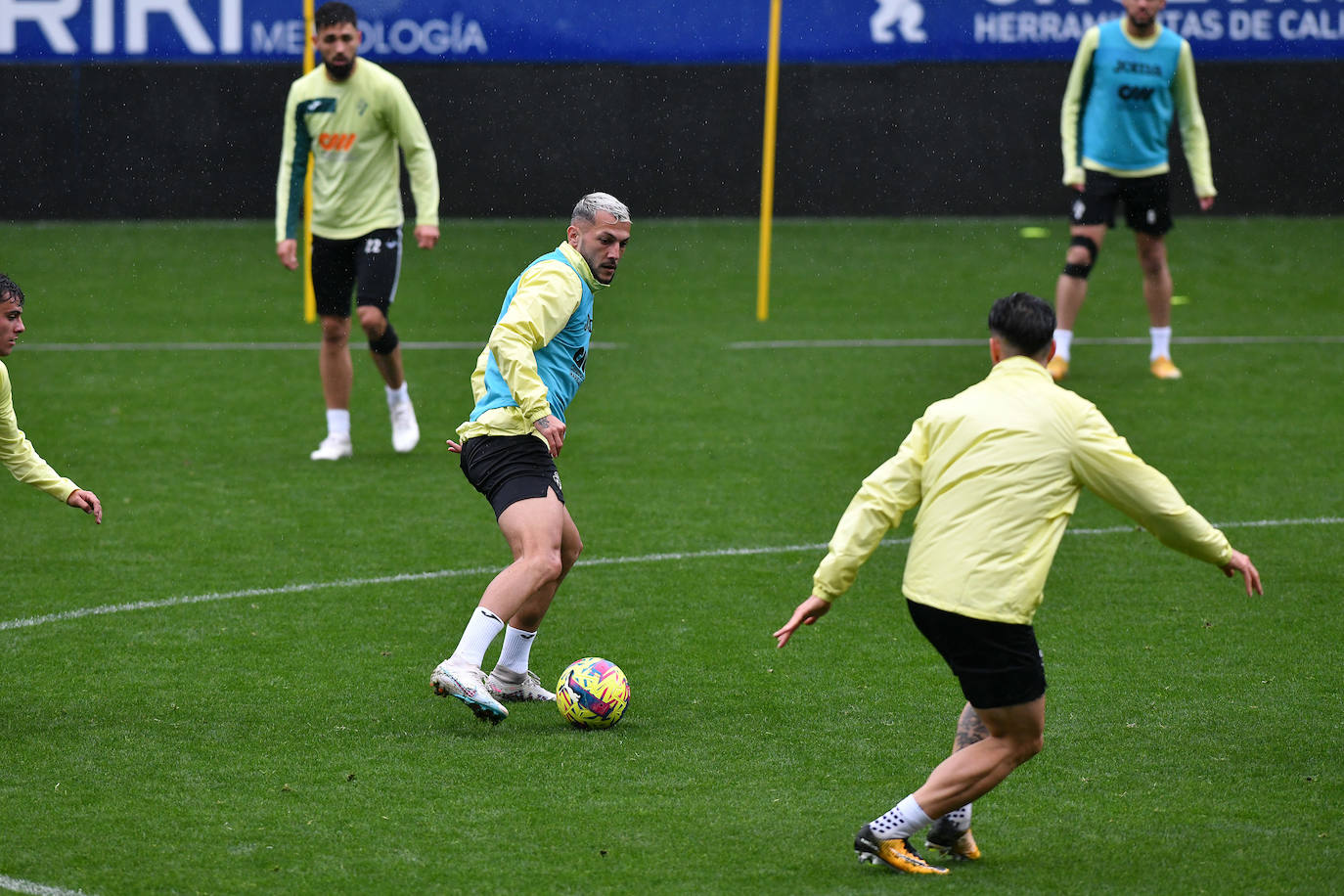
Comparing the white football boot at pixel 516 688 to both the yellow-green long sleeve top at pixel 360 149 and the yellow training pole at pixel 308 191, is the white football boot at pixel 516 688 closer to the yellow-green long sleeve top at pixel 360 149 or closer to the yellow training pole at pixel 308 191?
the yellow-green long sleeve top at pixel 360 149

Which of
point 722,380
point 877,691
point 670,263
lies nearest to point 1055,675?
point 877,691

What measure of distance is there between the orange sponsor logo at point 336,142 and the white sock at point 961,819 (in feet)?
22.1

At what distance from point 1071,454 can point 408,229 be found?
1756 centimetres

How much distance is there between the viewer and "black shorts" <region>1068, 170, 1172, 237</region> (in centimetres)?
1260

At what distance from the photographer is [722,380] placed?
13.2m

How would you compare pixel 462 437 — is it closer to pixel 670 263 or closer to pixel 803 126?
pixel 670 263

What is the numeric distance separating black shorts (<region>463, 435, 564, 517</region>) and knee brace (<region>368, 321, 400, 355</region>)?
14.0 feet

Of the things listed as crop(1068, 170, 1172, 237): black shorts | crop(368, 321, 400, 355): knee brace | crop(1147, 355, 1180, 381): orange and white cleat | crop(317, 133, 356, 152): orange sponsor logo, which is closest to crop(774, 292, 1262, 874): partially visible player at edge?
crop(368, 321, 400, 355): knee brace

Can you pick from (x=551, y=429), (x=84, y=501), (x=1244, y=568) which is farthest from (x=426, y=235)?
(x=1244, y=568)

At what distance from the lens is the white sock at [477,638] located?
575 cm

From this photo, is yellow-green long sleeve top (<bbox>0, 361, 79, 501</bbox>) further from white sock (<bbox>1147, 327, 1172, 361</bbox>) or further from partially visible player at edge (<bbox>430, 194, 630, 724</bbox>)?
white sock (<bbox>1147, 327, 1172, 361</bbox>)

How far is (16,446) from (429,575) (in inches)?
92.3

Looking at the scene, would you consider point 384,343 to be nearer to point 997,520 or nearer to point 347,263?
point 347,263

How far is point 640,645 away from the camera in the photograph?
6.95m
